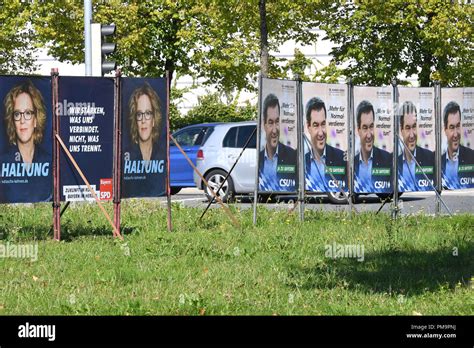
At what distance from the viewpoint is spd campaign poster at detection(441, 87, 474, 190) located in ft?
58.4

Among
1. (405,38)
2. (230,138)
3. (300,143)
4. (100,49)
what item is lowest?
(300,143)

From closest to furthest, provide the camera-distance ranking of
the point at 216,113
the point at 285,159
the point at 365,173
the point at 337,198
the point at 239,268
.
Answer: the point at 239,268 < the point at 285,159 < the point at 365,173 < the point at 337,198 < the point at 216,113

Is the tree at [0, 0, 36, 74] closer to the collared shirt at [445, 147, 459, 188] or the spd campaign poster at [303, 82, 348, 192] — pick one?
the spd campaign poster at [303, 82, 348, 192]

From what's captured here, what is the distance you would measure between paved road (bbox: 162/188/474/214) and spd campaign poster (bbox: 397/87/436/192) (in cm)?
191

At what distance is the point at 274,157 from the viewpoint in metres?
16.2

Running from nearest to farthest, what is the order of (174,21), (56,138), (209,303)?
(209,303), (56,138), (174,21)

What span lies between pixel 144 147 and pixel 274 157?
2.49 meters

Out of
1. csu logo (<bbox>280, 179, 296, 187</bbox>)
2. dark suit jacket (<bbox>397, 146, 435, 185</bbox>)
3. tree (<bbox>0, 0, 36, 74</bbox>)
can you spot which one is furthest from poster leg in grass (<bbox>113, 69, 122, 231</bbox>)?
tree (<bbox>0, 0, 36, 74</bbox>)

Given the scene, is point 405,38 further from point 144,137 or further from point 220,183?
point 144,137

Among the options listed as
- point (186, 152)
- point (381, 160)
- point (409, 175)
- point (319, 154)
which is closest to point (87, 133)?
point (319, 154)

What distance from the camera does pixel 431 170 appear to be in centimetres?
1769
